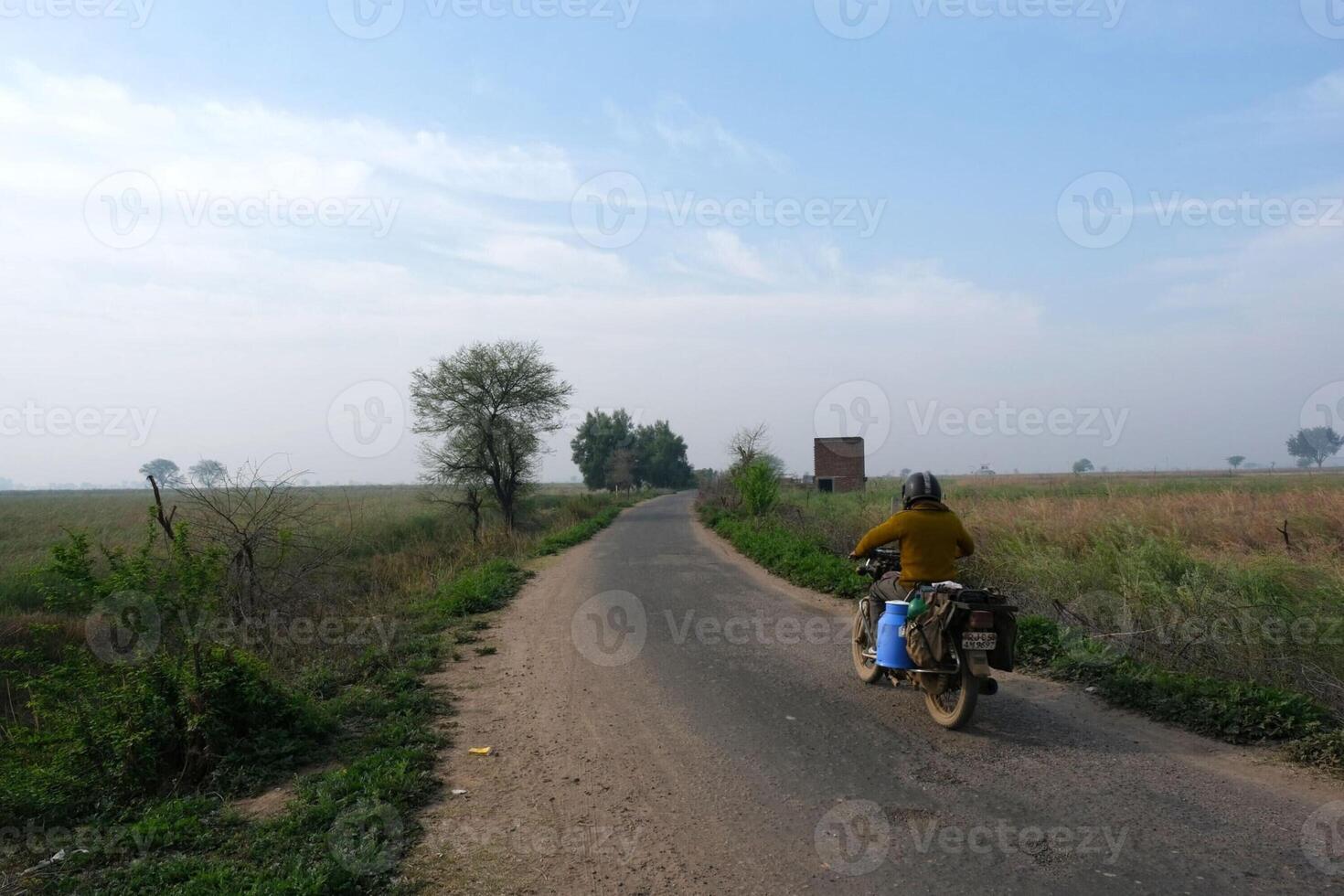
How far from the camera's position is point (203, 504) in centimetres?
881

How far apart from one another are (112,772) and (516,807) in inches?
109

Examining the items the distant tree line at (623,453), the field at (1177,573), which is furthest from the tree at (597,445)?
the field at (1177,573)

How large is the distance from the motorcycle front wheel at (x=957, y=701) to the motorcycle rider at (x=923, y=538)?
0.75 meters

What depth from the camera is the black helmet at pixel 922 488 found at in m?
6.38

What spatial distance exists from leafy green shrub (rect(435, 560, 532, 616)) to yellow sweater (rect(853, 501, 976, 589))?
702cm

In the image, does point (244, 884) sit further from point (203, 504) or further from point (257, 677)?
point (203, 504)

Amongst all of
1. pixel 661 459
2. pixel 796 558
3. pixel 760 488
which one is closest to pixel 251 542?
pixel 796 558

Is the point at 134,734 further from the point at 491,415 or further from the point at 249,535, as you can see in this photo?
the point at 491,415

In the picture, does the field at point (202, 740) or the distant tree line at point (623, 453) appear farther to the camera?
the distant tree line at point (623, 453)

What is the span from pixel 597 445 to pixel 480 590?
69094mm

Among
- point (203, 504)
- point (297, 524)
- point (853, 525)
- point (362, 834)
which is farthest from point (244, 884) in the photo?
point (853, 525)

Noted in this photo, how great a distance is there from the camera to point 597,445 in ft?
266

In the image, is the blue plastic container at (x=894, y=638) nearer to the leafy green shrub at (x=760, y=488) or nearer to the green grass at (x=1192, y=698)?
the green grass at (x=1192, y=698)

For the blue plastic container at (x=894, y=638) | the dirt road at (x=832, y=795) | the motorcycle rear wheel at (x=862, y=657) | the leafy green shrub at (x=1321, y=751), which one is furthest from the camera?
the motorcycle rear wheel at (x=862, y=657)
